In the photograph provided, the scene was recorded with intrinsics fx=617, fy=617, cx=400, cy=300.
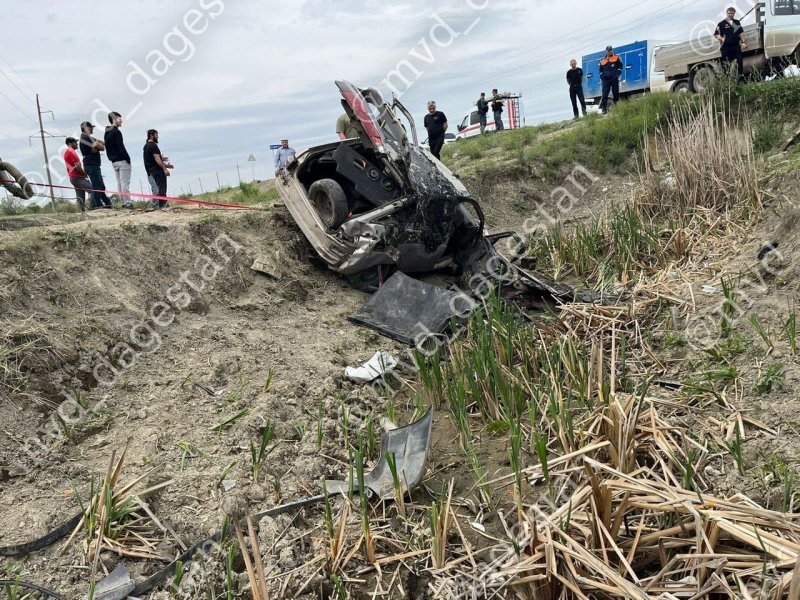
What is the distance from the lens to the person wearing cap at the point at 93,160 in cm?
844

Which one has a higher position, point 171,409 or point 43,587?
point 171,409

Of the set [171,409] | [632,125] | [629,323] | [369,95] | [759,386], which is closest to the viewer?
[759,386]

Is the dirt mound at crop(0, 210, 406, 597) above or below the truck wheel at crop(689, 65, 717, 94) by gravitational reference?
below

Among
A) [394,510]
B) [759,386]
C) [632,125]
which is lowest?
[394,510]

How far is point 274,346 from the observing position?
5.06 meters

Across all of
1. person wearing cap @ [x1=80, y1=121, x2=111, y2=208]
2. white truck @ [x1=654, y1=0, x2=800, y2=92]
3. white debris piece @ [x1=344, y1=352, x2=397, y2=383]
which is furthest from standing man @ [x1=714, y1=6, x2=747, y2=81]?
person wearing cap @ [x1=80, y1=121, x2=111, y2=208]

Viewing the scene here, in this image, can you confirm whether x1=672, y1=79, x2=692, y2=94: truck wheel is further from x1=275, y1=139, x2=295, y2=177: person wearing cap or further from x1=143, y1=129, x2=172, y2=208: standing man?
x1=143, y1=129, x2=172, y2=208: standing man

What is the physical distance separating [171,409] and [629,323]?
3.47 m

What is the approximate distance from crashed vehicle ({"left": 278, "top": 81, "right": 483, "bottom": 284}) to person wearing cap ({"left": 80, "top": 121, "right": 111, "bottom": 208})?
11.2 feet

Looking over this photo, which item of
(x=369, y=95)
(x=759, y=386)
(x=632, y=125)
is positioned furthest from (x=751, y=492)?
(x=632, y=125)

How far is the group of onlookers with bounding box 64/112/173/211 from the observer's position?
27.7ft

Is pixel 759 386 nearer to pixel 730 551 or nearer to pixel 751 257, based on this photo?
pixel 730 551

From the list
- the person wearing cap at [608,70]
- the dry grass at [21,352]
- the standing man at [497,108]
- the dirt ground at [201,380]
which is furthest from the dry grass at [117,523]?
the standing man at [497,108]

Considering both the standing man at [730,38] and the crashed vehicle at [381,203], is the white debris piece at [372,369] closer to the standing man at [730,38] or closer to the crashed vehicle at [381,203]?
the crashed vehicle at [381,203]
